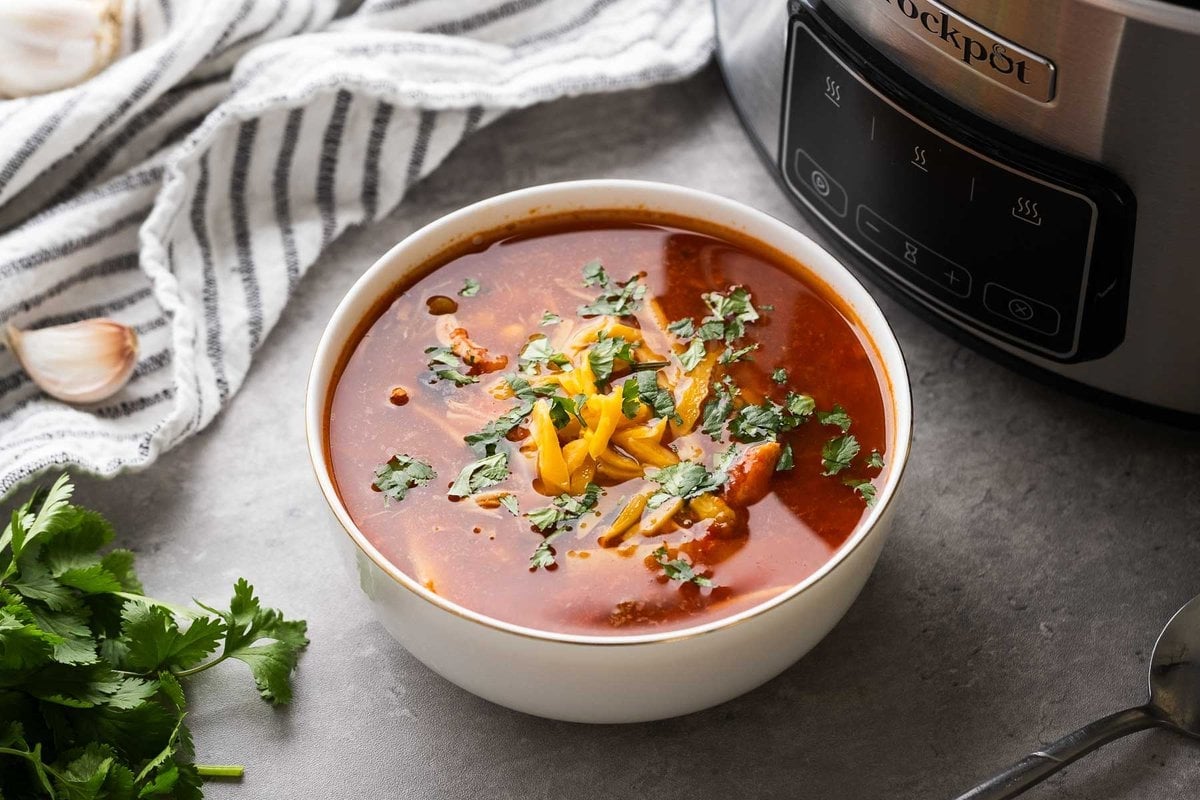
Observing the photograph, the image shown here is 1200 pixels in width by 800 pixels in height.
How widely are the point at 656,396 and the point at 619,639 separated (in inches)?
11.2

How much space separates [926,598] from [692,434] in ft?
1.01

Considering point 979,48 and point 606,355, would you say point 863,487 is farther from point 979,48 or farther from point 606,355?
point 979,48

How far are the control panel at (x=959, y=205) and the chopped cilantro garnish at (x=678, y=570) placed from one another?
44 centimetres

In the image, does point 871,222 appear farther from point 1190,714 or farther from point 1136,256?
point 1190,714

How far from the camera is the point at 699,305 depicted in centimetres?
142

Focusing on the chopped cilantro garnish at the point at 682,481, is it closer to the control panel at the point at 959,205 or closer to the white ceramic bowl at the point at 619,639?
the white ceramic bowl at the point at 619,639

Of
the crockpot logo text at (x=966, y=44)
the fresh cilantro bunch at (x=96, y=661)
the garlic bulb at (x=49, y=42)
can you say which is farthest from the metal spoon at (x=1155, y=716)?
the garlic bulb at (x=49, y=42)

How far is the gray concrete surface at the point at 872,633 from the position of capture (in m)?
1.27

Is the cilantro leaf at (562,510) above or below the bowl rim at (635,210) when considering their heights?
below

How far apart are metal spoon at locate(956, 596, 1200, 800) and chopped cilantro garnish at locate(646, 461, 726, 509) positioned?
0.34m

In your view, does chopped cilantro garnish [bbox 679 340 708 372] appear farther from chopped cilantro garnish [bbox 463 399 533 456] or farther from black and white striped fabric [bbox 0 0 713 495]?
black and white striped fabric [bbox 0 0 713 495]

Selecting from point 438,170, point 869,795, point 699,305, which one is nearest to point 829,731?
point 869,795

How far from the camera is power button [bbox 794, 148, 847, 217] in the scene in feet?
4.87

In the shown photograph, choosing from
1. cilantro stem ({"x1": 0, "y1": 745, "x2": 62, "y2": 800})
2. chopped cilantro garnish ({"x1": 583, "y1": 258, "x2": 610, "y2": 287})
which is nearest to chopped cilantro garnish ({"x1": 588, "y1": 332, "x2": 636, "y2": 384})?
chopped cilantro garnish ({"x1": 583, "y1": 258, "x2": 610, "y2": 287})
